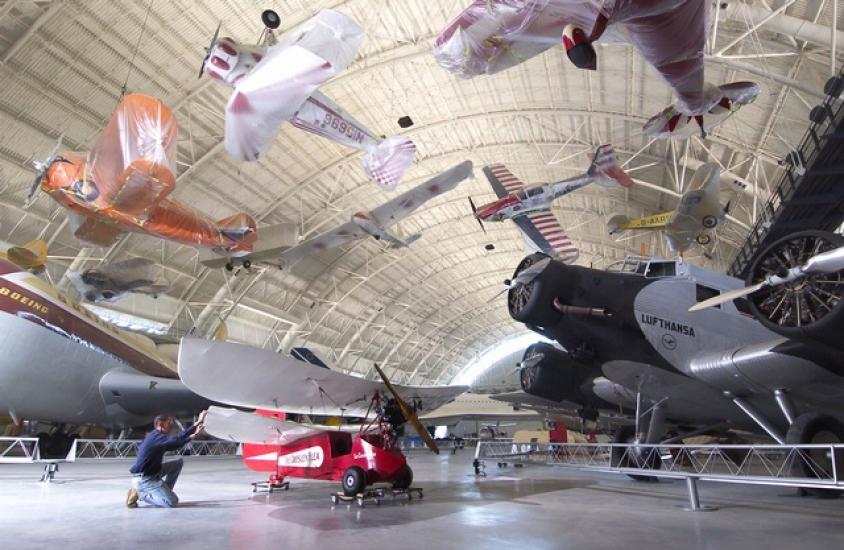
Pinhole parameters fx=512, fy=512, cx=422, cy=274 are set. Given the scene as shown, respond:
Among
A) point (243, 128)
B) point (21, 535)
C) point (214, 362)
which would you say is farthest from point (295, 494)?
point (243, 128)

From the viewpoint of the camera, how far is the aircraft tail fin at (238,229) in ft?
57.9

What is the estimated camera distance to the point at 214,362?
676cm

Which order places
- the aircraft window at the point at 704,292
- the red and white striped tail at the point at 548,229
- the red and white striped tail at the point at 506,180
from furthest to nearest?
the red and white striped tail at the point at 506,180, the red and white striped tail at the point at 548,229, the aircraft window at the point at 704,292

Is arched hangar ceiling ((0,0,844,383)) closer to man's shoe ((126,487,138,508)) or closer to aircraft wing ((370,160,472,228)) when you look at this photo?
aircraft wing ((370,160,472,228))

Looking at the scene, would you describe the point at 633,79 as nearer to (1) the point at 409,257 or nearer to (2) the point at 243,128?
(2) the point at 243,128

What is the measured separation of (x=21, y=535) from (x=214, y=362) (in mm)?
2548

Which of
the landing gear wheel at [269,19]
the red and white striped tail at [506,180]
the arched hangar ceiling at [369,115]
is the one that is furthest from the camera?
the red and white striped tail at [506,180]

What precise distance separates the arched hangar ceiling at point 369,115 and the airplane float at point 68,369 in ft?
26.9

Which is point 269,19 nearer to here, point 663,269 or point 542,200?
point 663,269

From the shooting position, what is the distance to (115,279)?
2134 cm

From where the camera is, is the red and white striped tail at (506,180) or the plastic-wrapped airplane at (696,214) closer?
the plastic-wrapped airplane at (696,214)

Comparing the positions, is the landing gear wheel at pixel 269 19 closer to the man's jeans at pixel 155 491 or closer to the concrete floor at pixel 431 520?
the man's jeans at pixel 155 491

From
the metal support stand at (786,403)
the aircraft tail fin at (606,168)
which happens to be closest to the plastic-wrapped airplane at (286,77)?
the metal support stand at (786,403)

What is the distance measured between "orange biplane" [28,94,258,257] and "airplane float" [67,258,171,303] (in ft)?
15.8
